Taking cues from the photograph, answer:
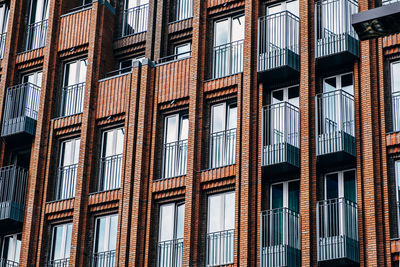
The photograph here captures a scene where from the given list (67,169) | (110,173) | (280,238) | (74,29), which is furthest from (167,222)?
(74,29)

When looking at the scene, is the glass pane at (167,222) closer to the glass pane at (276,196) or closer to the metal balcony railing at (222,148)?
the metal balcony railing at (222,148)

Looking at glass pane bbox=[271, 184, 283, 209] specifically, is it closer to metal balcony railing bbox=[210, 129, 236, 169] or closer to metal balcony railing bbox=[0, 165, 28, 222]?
metal balcony railing bbox=[210, 129, 236, 169]

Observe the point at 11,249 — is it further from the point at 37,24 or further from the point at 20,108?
the point at 37,24

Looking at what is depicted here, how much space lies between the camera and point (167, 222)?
3662cm

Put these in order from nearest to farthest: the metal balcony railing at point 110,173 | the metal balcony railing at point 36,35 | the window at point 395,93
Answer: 1. the window at point 395,93
2. the metal balcony railing at point 110,173
3. the metal balcony railing at point 36,35

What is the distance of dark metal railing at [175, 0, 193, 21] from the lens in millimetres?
41594

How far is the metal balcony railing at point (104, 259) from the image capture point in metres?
37.0

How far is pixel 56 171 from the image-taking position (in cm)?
4038

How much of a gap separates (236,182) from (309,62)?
5.39 m

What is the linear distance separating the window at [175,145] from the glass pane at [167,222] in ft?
4.44

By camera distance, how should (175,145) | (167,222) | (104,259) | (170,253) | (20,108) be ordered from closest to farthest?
1. (170,253)
2. (167,222)
3. (104,259)
4. (175,145)
5. (20,108)

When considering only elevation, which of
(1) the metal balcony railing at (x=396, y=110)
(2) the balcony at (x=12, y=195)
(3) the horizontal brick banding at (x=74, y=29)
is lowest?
(2) the balcony at (x=12, y=195)

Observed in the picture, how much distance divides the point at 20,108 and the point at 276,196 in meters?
13.6

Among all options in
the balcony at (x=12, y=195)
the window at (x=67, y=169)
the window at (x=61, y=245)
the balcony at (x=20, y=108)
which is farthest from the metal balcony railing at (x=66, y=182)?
the balcony at (x=20, y=108)
